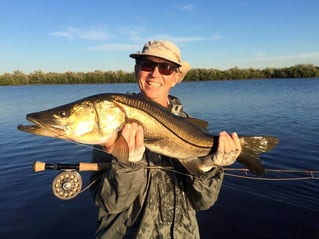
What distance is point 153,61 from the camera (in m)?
3.60

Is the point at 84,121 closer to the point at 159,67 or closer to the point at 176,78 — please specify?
the point at 159,67

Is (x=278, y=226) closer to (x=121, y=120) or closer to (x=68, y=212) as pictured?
(x=68, y=212)

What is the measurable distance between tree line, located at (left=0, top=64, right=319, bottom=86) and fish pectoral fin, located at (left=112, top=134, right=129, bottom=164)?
187 ft

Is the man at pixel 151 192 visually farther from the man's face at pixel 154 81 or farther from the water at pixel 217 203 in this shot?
the water at pixel 217 203

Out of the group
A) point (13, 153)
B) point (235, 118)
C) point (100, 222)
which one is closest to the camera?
point (100, 222)

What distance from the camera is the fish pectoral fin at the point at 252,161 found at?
316 cm

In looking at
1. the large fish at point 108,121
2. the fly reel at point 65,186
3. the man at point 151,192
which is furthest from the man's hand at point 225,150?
the fly reel at point 65,186

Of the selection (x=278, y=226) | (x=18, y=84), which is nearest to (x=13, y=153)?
(x=278, y=226)

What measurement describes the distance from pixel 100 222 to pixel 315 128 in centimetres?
1352

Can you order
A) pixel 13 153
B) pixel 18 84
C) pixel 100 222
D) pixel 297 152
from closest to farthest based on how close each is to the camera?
pixel 100 222
pixel 297 152
pixel 13 153
pixel 18 84

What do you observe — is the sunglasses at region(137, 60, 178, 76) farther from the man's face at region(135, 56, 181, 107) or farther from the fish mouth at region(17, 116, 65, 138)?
the fish mouth at region(17, 116, 65, 138)

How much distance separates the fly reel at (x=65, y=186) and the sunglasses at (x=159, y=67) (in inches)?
65.8

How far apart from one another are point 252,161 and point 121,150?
1.36m

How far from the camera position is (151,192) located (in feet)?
9.86
